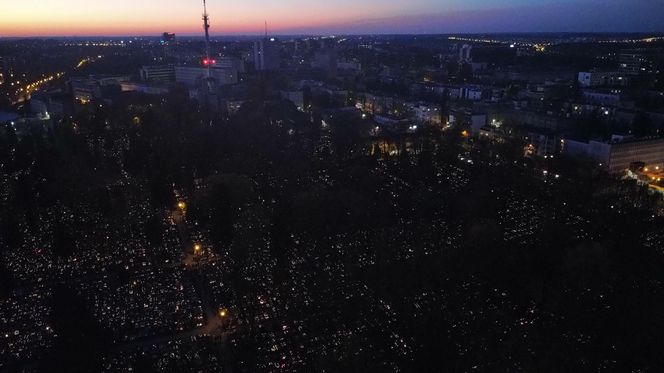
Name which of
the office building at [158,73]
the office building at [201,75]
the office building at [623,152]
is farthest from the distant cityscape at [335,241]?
the office building at [158,73]

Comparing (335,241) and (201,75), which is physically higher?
(201,75)

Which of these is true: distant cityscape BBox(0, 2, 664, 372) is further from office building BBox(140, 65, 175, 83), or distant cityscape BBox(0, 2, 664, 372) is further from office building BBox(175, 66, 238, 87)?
office building BBox(140, 65, 175, 83)

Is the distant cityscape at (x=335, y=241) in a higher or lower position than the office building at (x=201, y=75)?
lower

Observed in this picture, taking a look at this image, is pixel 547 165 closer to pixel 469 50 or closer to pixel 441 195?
pixel 441 195

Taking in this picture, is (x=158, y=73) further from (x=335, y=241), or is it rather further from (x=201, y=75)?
(x=335, y=241)

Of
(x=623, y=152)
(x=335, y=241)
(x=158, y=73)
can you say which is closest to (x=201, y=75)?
(x=158, y=73)

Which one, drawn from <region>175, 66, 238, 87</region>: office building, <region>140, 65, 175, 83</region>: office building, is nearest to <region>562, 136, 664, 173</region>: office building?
<region>175, 66, 238, 87</region>: office building

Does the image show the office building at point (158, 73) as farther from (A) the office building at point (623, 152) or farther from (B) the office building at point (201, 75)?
(A) the office building at point (623, 152)

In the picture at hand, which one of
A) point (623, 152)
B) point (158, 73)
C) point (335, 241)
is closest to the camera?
point (335, 241)
